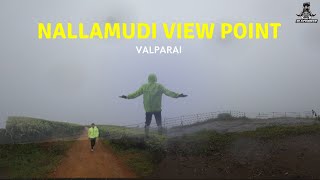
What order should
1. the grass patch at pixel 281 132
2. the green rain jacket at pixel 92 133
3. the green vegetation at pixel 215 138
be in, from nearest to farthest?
1. the green vegetation at pixel 215 138
2. the green rain jacket at pixel 92 133
3. the grass patch at pixel 281 132

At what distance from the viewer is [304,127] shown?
2403 centimetres

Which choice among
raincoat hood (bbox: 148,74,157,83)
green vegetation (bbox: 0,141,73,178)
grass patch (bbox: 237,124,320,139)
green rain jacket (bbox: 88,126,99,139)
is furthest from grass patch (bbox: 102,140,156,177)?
grass patch (bbox: 237,124,320,139)

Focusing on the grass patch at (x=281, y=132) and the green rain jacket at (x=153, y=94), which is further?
the grass patch at (x=281, y=132)

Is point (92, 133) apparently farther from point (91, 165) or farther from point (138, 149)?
point (91, 165)

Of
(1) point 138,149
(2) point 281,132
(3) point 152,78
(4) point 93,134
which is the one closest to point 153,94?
(3) point 152,78

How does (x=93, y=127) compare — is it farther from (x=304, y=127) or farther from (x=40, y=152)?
(x=304, y=127)

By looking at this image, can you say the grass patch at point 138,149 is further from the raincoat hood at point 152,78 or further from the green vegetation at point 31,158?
the raincoat hood at point 152,78

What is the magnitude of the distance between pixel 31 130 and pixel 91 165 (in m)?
6.14

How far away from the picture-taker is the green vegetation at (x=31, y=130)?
22250mm

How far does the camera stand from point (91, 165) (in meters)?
18.2

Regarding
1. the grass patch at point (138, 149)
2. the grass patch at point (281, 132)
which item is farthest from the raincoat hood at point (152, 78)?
the grass patch at point (281, 132)

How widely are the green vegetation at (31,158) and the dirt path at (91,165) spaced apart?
0.52m

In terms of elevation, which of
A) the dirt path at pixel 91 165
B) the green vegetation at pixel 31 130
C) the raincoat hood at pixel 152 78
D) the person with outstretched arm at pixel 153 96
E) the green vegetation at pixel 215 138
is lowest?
the dirt path at pixel 91 165

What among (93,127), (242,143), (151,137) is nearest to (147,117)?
(151,137)
